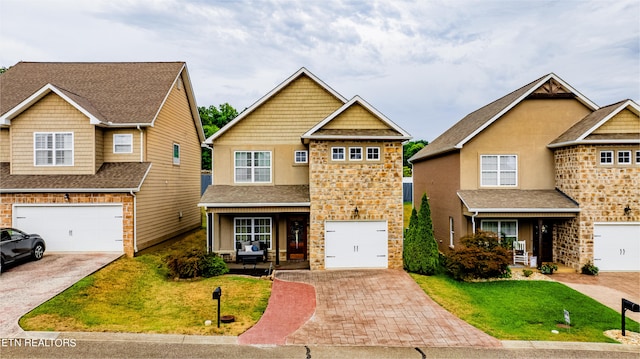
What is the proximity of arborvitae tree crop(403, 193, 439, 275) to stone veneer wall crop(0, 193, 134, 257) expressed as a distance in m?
12.1

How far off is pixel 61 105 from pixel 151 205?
19.0ft

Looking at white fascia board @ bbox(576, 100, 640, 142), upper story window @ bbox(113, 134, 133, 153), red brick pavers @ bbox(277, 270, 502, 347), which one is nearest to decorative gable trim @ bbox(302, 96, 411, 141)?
red brick pavers @ bbox(277, 270, 502, 347)

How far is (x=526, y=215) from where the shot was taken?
1594 cm

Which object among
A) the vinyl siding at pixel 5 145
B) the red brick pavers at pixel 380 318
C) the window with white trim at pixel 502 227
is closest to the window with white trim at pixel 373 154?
the red brick pavers at pixel 380 318

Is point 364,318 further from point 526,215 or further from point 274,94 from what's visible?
point 274,94

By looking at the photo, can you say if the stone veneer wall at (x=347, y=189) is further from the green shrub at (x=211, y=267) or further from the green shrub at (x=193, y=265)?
the green shrub at (x=193, y=265)

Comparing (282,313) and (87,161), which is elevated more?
(87,161)

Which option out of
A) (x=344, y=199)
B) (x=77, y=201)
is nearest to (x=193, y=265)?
(x=77, y=201)

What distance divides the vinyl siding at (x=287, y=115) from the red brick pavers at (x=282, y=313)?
7.17 meters

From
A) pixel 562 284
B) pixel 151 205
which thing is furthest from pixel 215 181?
pixel 562 284

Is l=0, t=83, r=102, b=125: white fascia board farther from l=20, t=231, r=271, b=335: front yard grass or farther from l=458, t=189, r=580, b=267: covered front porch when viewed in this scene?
l=458, t=189, r=580, b=267: covered front porch

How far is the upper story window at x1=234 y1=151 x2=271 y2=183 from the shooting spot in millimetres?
17688

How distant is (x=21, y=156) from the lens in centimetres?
1600

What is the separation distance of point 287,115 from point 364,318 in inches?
420
